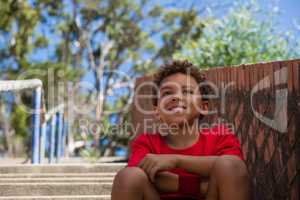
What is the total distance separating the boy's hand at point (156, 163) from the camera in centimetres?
182

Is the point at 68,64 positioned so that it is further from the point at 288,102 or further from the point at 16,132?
the point at 288,102

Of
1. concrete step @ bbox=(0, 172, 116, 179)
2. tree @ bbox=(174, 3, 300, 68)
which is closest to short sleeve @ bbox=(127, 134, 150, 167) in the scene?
concrete step @ bbox=(0, 172, 116, 179)

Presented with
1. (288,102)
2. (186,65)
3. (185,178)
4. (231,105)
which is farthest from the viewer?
(231,105)

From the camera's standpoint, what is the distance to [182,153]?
6.75 feet

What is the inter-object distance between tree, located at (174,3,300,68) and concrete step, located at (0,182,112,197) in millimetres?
7820

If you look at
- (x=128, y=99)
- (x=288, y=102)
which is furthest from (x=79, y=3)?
(x=288, y=102)

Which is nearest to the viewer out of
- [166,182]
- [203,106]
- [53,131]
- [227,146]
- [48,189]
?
[166,182]

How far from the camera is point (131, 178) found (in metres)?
1.79

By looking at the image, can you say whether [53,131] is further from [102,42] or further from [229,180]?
[102,42]

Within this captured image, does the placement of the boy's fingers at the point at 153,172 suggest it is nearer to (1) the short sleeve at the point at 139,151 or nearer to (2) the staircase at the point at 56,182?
(1) the short sleeve at the point at 139,151

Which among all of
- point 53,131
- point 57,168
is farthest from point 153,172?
point 53,131

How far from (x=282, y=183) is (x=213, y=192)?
1185mm

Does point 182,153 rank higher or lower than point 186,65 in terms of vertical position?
lower

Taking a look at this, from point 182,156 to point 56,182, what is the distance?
185 centimetres
